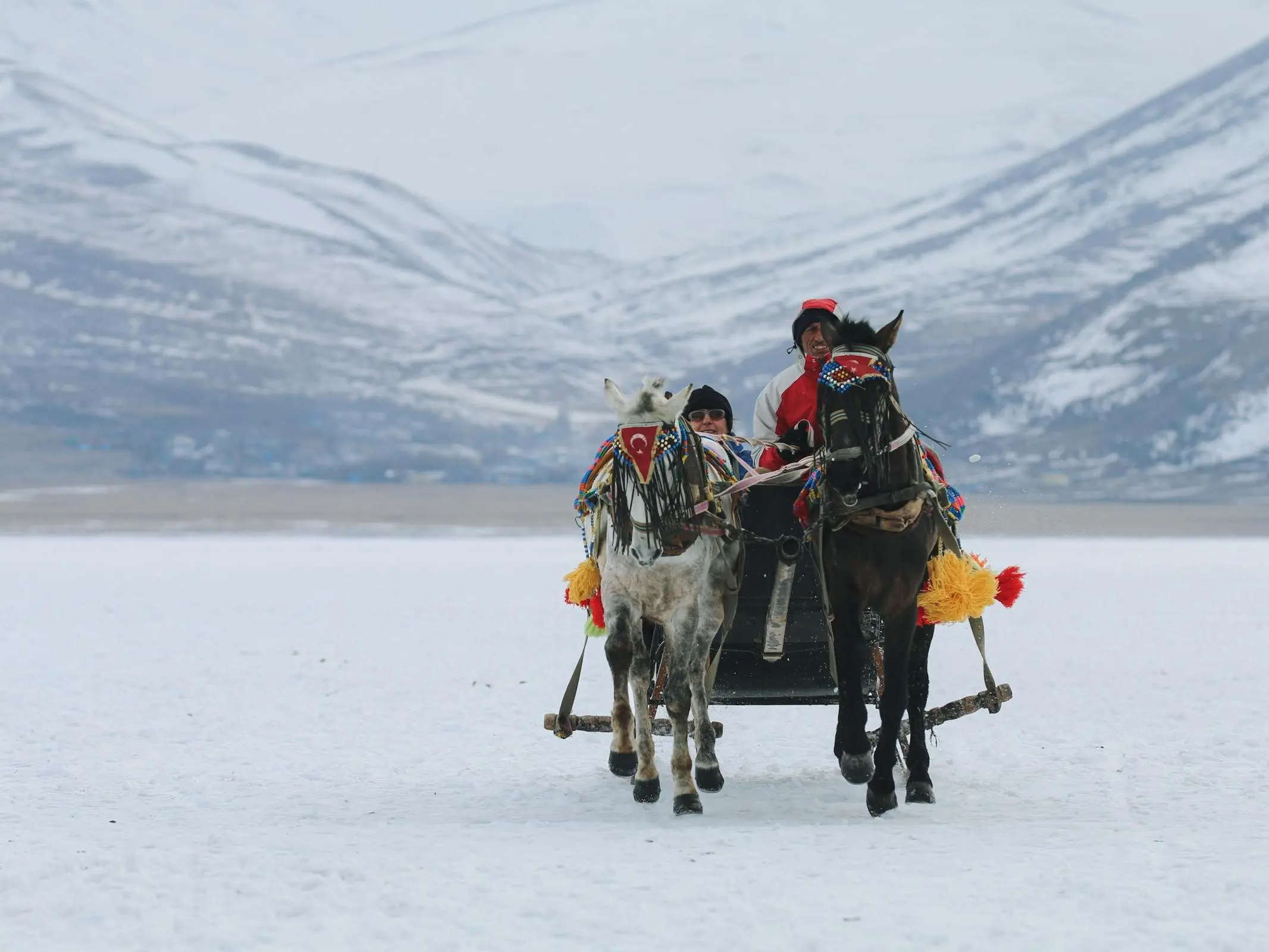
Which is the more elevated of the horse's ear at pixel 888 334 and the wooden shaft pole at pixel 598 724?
the horse's ear at pixel 888 334

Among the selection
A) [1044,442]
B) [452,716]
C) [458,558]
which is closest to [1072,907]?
[452,716]

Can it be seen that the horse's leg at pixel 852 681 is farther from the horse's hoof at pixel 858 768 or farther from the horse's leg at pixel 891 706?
the horse's leg at pixel 891 706

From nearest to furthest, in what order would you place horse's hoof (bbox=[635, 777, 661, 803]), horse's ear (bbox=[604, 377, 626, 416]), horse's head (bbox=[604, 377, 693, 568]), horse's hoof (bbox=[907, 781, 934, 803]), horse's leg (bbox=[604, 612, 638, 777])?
1. horse's head (bbox=[604, 377, 693, 568])
2. horse's ear (bbox=[604, 377, 626, 416])
3. horse's leg (bbox=[604, 612, 638, 777])
4. horse's hoof (bbox=[635, 777, 661, 803])
5. horse's hoof (bbox=[907, 781, 934, 803])

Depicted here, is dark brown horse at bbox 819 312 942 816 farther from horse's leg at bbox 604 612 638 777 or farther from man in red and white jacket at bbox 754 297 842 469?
horse's leg at bbox 604 612 638 777

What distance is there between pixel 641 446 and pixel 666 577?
622 millimetres

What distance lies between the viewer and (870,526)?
28.2ft

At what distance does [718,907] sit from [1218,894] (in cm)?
181

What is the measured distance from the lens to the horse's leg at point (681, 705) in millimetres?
8766

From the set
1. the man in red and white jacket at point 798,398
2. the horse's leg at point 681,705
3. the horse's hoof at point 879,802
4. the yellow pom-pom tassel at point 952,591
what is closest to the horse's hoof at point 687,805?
the horse's leg at point 681,705

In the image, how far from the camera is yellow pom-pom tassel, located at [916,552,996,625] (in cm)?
889

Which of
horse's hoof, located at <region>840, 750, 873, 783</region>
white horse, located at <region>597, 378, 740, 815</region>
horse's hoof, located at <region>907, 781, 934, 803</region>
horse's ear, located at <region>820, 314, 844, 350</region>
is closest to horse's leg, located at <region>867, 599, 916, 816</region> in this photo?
horse's hoof, located at <region>840, 750, 873, 783</region>

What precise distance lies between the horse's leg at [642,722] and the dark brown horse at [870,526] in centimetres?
92

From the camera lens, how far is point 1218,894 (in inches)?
267

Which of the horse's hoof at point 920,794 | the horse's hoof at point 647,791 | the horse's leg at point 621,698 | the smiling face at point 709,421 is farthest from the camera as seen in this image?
the smiling face at point 709,421
